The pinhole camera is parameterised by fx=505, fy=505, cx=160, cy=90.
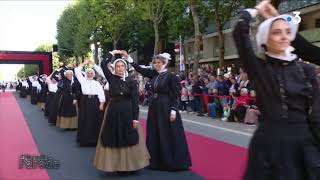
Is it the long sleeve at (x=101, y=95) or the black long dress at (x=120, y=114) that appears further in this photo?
the long sleeve at (x=101, y=95)

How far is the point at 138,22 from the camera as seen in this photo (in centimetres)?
4941

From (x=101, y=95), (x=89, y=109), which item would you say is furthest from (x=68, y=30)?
(x=101, y=95)

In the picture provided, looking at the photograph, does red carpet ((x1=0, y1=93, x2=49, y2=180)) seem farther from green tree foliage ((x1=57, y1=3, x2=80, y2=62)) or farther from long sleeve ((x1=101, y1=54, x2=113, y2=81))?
green tree foliage ((x1=57, y1=3, x2=80, y2=62))

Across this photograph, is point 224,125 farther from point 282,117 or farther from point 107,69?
point 282,117

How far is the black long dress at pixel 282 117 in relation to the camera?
3.03 m

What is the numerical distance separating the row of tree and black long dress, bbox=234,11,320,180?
2398 centimetres

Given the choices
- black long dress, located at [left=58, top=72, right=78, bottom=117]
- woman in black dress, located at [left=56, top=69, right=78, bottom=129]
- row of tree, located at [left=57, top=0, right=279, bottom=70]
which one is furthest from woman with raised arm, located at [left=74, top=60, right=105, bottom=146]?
row of tree, located at [left=57, top=0, right=279, bottom=70]

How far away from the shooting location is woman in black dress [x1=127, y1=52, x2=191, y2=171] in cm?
773

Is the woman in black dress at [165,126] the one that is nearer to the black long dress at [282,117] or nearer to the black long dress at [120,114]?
the black long dress at [120,114]

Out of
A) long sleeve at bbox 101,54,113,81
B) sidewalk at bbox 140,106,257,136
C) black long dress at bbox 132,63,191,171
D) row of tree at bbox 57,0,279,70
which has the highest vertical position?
row of tree at bbox 57,0,279,70

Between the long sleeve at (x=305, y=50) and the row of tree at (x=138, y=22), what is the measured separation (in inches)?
929

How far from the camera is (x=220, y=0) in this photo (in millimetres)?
31797

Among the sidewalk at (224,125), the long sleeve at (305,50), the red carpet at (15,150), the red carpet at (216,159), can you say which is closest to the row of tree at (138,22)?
the sidewalk at (224,125)

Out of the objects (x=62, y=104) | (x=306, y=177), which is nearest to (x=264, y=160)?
(x=306, y=177)
